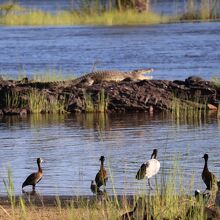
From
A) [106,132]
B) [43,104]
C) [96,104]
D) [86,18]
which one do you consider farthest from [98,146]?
[86,18]

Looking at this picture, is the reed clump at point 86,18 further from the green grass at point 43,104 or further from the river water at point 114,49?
the green grass at point 43,104

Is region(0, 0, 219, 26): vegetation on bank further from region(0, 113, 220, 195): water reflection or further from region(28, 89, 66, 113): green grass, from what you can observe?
region(0, 113, 220, 195): water reflection

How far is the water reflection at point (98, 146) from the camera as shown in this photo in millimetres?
14680

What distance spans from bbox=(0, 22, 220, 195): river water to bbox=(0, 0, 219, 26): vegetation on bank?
1161cm

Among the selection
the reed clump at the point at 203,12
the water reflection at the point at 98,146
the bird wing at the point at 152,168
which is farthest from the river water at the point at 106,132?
the reed clump at the point at 203,12

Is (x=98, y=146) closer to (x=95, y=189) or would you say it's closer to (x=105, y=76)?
(x=95, y=189)

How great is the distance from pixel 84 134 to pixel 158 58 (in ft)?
57.1

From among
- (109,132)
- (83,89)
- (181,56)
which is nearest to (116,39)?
(181,56)

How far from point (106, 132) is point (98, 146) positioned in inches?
82.4

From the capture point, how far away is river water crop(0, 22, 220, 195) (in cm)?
1508

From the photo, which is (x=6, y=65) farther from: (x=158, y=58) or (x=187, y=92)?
(x=187, y=92)

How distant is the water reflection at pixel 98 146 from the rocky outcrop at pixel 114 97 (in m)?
0.45

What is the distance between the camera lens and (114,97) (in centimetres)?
2383

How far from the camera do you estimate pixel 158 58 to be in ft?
122
